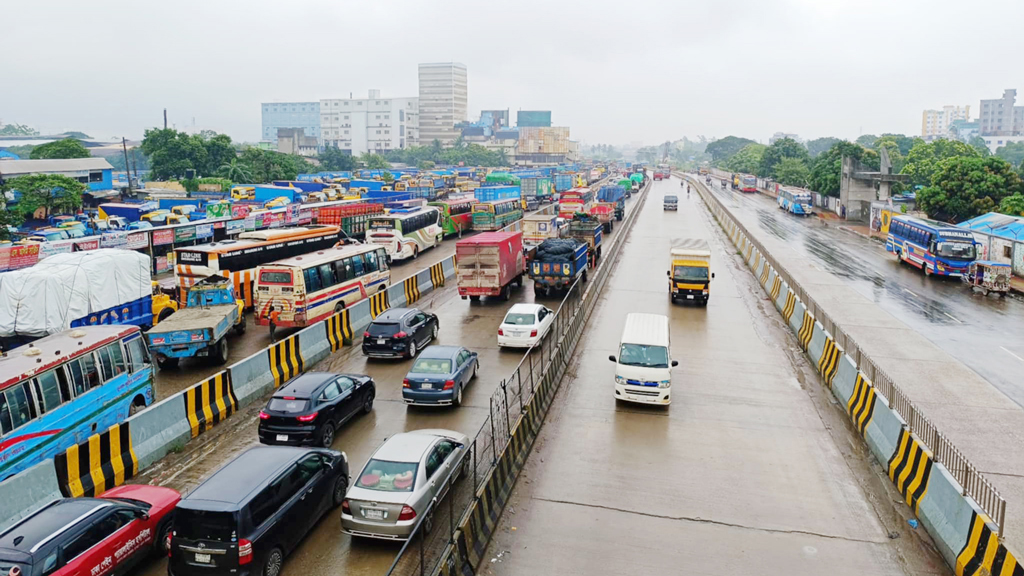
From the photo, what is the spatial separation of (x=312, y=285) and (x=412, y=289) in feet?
24.7

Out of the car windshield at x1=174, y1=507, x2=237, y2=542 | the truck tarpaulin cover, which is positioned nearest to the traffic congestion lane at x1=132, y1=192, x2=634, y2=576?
the car windshield at x1=174, y1=507, x2=237, y2=542

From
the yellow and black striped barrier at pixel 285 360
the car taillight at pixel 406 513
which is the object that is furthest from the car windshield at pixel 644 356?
the yellow and black striped barrier at pixel 285 360

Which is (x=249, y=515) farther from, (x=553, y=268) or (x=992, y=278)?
(x=992, y=278)

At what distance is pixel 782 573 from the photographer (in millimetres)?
10484

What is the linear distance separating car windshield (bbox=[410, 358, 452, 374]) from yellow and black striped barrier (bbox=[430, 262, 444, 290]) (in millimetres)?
16549

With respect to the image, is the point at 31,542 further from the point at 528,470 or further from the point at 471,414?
the point at 471,414

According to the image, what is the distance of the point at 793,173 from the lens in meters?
111

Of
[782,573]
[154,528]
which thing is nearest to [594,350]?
[782,573]

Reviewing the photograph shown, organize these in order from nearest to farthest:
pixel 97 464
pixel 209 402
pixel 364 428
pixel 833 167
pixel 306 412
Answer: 1. pixel 97 464
2. pixel 306 412
3. pixel 364 428
4. pixel 209 402
5. pixel 833 167

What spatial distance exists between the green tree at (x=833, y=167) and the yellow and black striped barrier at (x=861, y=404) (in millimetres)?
66906

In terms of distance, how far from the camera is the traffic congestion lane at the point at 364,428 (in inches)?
422


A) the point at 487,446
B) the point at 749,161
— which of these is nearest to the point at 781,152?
the point at 749,161

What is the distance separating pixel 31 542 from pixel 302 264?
15819mm

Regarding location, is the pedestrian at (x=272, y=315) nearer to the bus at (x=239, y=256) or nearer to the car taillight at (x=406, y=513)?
the bus at (x=239, y=256)
